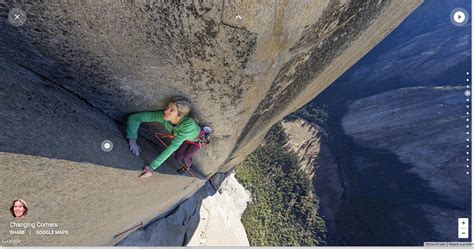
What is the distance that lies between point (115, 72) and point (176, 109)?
494mm

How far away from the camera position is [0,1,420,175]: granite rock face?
5.51 feet

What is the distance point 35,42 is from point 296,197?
711 inches

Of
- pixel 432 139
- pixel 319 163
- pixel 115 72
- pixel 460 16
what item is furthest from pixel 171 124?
pixel 319 163

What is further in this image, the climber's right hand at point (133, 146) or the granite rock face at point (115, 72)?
the climber's right hand at point (133, 146)

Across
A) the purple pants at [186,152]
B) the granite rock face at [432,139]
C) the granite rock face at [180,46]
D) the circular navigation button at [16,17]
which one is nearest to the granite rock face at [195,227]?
the purple pants at [186,152]

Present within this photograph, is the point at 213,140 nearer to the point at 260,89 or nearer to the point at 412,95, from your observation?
the point at 260,89

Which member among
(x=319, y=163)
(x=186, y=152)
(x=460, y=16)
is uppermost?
(x=319, y=163)

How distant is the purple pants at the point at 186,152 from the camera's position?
10.4 ft

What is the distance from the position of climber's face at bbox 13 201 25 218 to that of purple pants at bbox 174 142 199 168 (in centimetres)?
160

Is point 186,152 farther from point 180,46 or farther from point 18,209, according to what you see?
point 18,209

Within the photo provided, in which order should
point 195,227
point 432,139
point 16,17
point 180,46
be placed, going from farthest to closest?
point 432,139
point 195,227
point 180,46
point 16,17

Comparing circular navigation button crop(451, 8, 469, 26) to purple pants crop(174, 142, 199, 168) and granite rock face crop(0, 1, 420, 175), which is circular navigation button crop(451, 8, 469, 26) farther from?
purple pants crop(174, 142, 199, 168)

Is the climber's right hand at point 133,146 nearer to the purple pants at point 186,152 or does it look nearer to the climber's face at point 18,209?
the purple pants at point 186,152

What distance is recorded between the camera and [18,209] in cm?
168
